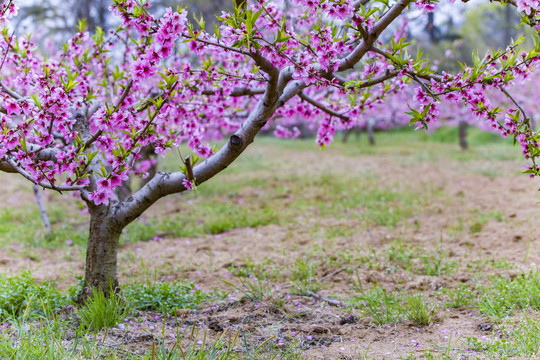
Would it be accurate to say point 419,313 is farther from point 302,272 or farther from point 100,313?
point 100,313

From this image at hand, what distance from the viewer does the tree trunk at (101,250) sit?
11.7 ft

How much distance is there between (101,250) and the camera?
3.59 m

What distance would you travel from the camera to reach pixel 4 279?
4.09 m

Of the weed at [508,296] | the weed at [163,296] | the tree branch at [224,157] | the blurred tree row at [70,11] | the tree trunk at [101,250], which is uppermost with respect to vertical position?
the blurred tree row at [70,11]

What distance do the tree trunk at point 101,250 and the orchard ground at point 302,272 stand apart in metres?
0.23

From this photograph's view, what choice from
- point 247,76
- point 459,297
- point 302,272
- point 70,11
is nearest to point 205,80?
point 247,76

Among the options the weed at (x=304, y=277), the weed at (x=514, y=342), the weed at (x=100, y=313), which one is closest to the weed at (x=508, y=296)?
the weed at (x=514, y=342)

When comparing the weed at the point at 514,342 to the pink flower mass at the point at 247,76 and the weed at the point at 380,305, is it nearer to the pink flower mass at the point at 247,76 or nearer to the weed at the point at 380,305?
the weed at the point at 380,305

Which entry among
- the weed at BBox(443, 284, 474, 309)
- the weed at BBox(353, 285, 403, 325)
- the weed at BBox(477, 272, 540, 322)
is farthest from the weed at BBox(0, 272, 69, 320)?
the weed at BBox(477, 272, 540, 322)

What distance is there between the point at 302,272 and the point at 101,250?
201cm

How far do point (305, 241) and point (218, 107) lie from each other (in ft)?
7.10

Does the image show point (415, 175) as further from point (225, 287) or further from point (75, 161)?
point (75, 161)

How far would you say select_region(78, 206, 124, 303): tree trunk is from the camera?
3566 millimetres

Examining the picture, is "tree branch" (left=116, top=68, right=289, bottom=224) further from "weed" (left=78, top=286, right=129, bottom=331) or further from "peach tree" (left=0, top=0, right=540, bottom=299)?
"weed" (left=78, top=286, right=129, bottom=331)
